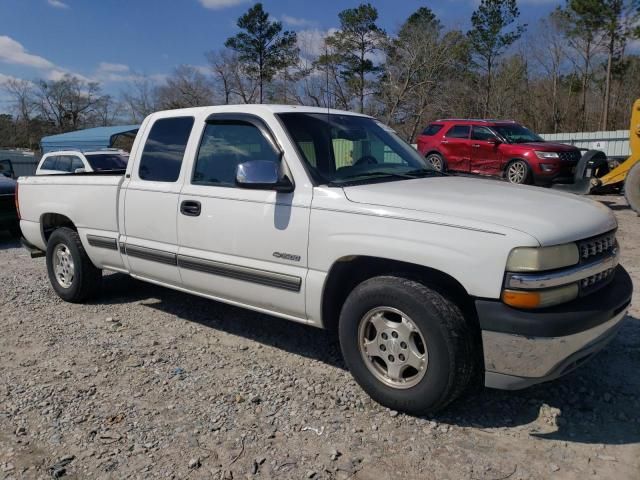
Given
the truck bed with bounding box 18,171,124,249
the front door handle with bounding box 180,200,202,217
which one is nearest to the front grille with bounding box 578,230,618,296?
the front door handle with bounding box 180,200,202,217

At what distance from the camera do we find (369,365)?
11.0ft

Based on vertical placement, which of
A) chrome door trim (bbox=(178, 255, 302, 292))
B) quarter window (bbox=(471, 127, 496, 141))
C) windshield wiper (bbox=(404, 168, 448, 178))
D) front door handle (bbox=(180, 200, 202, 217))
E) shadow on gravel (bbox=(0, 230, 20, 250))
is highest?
quarter window (bbox=(471, 127, 496, 141))

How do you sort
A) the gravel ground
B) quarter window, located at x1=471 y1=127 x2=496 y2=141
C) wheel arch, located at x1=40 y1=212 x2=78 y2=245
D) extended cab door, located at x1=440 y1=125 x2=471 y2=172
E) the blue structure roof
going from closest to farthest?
1. the gravel ground
2. wheel arch, located at x1=40 y1=212 x2=78 y2=245
3. quarter window, located at x1=471 y1=127 x2=496 y2=141
4. extended cab door, located at x1=440 y1=125 x2=471 y2=172
5. the blue structure roof

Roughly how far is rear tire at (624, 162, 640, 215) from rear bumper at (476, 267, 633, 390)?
27.6 ft

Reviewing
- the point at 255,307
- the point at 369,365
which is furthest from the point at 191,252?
the point at 369,365

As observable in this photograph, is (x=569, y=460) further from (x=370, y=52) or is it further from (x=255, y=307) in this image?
(x=370, y=52)

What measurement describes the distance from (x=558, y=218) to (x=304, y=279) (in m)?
1.57

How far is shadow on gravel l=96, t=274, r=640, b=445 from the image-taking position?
314 centimetres

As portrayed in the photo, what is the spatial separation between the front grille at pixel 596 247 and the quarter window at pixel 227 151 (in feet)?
6.73

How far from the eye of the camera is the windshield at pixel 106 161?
13477mm

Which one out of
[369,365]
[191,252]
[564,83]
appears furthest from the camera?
[564,83]

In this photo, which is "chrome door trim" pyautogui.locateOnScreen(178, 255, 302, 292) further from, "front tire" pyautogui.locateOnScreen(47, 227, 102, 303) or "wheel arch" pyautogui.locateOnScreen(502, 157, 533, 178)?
"wheel arch" pyautogui.locateOnScreen(502, 157, 533, 178)

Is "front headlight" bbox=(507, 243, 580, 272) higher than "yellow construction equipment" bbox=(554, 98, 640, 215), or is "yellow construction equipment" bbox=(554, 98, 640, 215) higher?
"yellow construction equipment" bbox=(554, 98, 640, 215)

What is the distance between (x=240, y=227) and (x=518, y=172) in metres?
10.8
